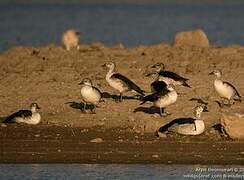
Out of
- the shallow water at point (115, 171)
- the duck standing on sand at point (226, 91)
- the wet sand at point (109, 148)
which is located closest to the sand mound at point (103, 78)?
the duck standing on sand at point (226, 91)

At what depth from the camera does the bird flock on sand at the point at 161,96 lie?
17109mm

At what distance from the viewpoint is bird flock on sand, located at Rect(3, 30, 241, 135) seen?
17109 mm

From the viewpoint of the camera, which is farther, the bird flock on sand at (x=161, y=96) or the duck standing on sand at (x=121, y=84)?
the duck standing on sand at (x=121, y=84)

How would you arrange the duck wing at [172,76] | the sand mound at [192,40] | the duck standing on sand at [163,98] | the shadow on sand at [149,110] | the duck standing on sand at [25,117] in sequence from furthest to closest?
the sand mound at [192,40]
the duck wing at [172,76]
the shadow on sand at [149,110]
the duck standing on sand at [163,98]
the duck standing on sand at [25,117]

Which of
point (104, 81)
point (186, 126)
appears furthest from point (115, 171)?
point (104, 81)

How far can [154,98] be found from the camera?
60.1 feet

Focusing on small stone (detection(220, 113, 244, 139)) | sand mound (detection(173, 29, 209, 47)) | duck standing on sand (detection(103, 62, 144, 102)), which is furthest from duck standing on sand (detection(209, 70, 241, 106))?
sand mound (detection(173, 29, 209, 47))

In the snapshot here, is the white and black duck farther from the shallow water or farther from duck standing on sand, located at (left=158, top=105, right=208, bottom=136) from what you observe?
the shallow water

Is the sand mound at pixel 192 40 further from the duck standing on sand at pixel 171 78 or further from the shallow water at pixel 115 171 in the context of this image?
the shallow water at pixel 115 171

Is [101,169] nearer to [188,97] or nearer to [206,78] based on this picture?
[188,97]

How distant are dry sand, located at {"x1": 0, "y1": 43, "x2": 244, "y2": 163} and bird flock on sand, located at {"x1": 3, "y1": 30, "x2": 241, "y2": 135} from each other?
158 millimetres

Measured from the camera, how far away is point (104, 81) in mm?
21641

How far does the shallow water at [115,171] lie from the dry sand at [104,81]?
156 cm

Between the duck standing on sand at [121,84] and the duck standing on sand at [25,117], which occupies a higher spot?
the duck standing on sand at [121,84]
